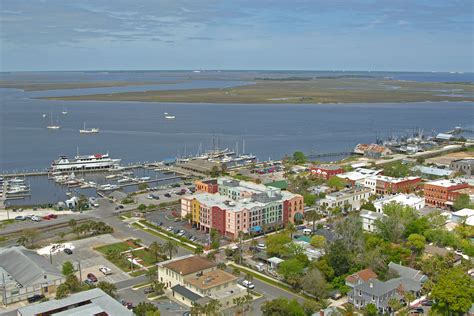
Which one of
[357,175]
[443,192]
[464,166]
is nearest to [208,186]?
[357,175]

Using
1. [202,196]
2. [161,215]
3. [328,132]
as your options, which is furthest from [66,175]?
[328,132]

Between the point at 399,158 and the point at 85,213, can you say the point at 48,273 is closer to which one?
the point at 85,213

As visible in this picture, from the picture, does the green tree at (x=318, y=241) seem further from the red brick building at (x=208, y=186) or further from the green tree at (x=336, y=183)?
the green tree at (x=336, y=183)

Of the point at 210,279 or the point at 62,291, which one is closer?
the point at 62,291

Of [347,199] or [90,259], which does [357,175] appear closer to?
[347,199]

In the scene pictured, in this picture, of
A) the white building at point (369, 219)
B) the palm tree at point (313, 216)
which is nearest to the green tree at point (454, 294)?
the white building at point (369, 219)
